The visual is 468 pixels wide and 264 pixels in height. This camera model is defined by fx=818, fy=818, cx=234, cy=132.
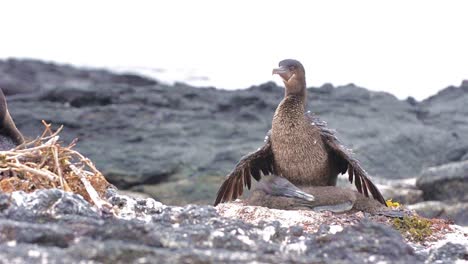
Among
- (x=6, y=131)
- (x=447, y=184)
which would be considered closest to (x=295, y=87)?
(x=6, y=131)

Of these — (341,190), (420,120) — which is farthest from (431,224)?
(420,120)

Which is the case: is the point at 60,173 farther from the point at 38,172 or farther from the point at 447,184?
the point at 447,184

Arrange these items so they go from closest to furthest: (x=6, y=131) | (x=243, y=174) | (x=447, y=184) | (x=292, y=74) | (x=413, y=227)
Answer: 1. (x=413, y=227)
2. (x=6, y=131)
3. (x=292, y=74)
4. (x=243, y=174)
5. (x=447, y=184)

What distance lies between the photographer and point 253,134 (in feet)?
68.8

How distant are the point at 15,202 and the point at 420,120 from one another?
724 inches

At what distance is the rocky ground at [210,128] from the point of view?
19.4m

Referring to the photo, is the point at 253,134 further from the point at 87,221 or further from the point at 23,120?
the point at 87,221

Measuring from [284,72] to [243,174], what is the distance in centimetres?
140

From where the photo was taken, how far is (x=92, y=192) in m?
6.12

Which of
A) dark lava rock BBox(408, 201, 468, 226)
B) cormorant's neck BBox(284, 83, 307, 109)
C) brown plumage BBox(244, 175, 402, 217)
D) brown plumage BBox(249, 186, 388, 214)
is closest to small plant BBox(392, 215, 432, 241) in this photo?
brown plumage BBox(244, 175, 402, 217)

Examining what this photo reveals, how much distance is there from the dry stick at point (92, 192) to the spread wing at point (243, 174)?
3.16m

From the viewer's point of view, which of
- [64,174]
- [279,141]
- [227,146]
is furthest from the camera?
[227,146]

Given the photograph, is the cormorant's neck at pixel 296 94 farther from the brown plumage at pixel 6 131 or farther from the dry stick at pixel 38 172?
the dry stick at pixel 38 172

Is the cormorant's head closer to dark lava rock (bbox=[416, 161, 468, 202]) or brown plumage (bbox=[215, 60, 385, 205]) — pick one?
brown plumage (bbox=[215, 60, 385, 205])
